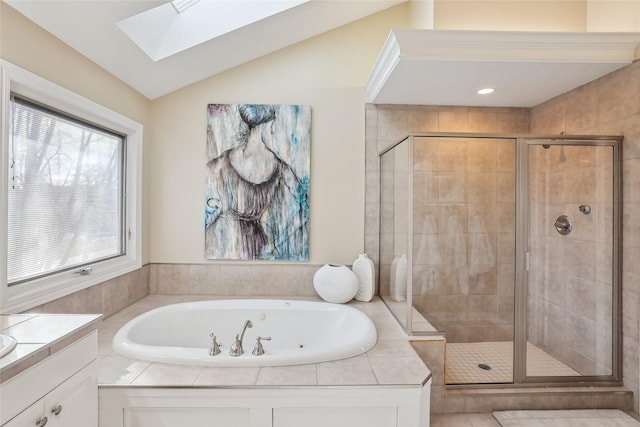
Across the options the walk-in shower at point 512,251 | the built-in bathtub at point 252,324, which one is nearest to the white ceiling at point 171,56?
the walk-in shower at point 512,251

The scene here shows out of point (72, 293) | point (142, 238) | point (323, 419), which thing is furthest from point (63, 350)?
point (142, 238)

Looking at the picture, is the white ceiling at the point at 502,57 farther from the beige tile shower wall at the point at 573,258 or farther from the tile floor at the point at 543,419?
the tile floor at the point at 543,419

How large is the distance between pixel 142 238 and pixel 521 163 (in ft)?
9.29

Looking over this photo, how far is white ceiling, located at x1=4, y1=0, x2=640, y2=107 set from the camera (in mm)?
1741

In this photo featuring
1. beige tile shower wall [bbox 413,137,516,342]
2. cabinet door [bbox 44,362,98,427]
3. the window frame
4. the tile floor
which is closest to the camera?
cabinet door [bbox 44,362,98,427]

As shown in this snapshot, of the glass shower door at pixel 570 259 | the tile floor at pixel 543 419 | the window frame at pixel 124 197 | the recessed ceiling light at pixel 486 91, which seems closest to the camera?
the window frame at pixel 124 197

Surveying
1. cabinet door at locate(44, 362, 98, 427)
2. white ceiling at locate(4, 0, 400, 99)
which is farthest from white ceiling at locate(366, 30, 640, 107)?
cabinet door at locate(44, 362, 98, 427)

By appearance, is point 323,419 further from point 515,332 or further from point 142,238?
point 142,238

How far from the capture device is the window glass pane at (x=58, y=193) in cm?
159

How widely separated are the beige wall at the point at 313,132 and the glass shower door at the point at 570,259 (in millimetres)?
1266

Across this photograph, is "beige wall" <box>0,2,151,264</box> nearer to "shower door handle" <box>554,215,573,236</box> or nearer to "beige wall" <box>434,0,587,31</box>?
"beige wall" <box>434,0,587,31</box>

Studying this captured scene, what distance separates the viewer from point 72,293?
6.23ft

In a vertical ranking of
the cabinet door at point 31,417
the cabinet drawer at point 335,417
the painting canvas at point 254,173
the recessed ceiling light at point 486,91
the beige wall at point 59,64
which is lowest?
the cabinet drawer at point 335,417

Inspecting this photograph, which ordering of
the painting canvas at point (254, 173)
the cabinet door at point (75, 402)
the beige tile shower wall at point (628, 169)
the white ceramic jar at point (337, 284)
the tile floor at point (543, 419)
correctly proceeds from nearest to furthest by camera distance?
the cabinet door at point (75, 402) < the tile floor at point (543, 419) < the beige tile shower wall at point (628, 169) < the white ceramic jar at point (337, 284) < the painting canvas at point (254, 173)
